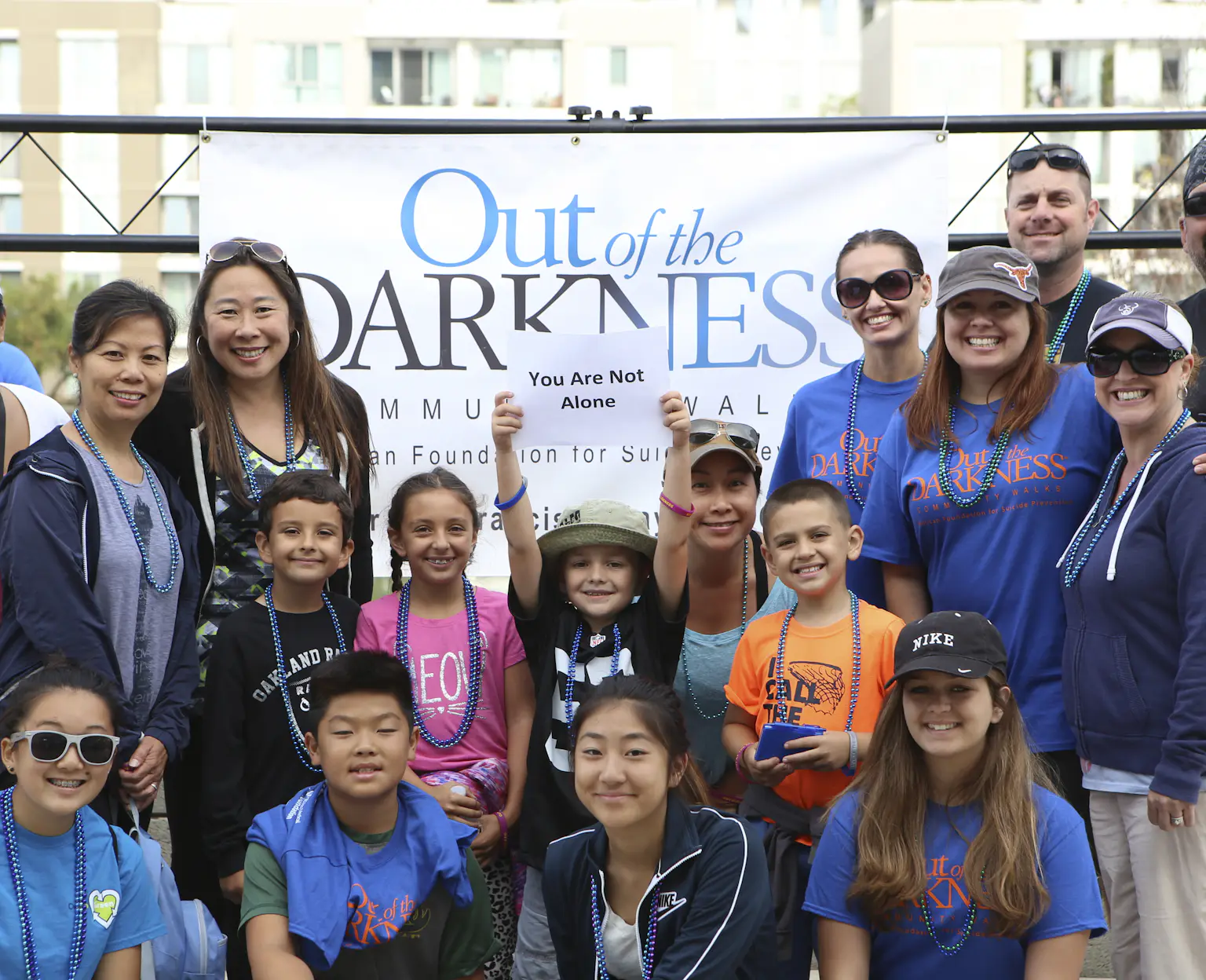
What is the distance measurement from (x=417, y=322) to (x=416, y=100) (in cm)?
4633

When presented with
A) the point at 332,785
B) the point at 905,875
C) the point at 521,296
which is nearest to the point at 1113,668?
the point at 905,875

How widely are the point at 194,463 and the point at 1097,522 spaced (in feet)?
7.26

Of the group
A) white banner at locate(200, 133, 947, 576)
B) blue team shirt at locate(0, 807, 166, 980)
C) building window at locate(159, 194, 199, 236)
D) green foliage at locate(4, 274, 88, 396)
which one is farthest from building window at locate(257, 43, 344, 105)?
blue team shirt at locate(0, 807, 166, 980)

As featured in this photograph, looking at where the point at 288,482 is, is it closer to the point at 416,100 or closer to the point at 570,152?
the point at 570,152

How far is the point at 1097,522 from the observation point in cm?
333

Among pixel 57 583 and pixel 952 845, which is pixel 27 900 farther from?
pixel 952 845

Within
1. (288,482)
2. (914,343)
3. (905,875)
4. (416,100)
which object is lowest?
(905,875)

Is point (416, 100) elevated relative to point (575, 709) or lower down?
elevated

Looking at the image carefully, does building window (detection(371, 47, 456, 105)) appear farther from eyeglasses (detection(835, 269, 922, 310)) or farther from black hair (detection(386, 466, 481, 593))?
black hair (detection(386, 466, 481, 593))

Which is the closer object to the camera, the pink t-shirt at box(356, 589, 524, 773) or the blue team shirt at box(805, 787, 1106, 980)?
the blue team shirt at box(805, 787, 1106, 980)

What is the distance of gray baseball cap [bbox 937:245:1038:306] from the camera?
3.50 m

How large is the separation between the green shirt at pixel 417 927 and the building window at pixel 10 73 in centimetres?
5195

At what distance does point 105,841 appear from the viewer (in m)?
3.21

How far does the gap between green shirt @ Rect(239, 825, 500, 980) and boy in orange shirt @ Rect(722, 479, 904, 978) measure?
681mm
